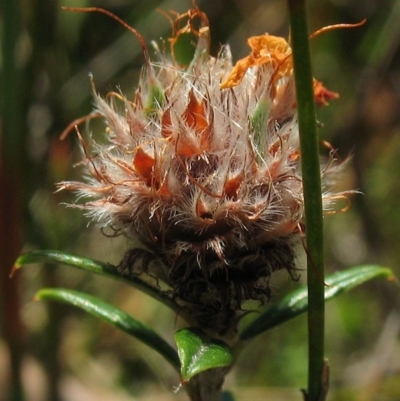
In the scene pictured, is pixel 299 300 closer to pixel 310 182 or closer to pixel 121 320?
pixel 121 320

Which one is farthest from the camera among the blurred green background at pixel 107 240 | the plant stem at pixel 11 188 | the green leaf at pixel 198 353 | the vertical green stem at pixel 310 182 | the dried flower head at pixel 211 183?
the blurred green background at pixel 107 240

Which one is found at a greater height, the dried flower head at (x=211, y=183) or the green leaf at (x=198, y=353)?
the dried flower head at (x=211, y=183)

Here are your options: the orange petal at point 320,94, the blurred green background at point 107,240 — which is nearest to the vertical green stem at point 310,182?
the orange petal at point 320,94

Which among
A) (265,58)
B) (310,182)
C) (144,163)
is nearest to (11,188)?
(144,163)

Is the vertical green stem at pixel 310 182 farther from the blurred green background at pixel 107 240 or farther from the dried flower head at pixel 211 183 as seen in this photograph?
the blurred green background at pixel 107 240

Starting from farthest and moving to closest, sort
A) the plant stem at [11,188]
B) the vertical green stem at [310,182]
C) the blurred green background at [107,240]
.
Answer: the blurred green background at [107,240] → the plant stem at [11,188] → the vertical green stem at [310,182]

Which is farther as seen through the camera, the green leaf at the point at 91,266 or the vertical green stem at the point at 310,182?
the green leaf at the point at 91,266

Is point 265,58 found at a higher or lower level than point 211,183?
higher

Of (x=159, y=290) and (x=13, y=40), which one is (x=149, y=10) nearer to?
(x=13, y=40)
